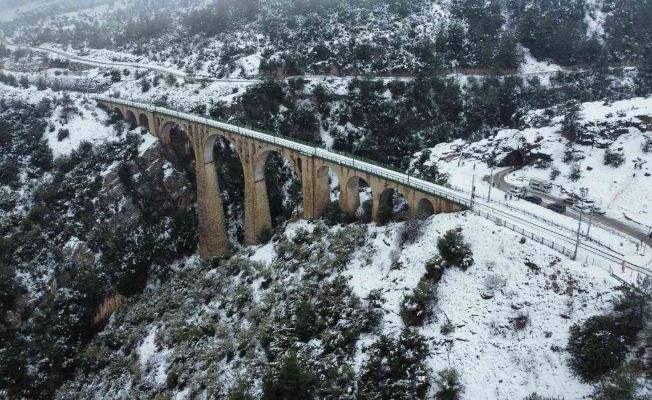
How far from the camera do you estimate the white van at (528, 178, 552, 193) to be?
40.1 metres

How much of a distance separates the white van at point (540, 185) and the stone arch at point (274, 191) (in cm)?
2169

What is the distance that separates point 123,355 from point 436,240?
2629 centimetres

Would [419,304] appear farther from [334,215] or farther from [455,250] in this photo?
[334,215]

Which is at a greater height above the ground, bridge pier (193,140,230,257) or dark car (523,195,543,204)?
dark car (523,195,543,204)

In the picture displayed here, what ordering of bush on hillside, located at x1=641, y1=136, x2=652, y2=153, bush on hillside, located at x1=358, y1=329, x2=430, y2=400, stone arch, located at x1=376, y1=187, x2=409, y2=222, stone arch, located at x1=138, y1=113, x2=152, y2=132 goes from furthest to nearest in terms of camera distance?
stone arch, located at x1=138, y1=113, x2=152, y2=132 < bush on hillside, located at x1=641, y1=136, x2=652, y2=153 < stone arch, located at x1=376, y1=187, x2=409, y2=222 < bush on hillside, located at x1=358, y1=329, x2=430, y2=400

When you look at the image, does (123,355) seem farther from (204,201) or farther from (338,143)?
(338,143)

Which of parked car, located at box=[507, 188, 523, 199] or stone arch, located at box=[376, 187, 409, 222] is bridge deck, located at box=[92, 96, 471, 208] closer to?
stone arch, located at box=[376, 187, 409, 222]

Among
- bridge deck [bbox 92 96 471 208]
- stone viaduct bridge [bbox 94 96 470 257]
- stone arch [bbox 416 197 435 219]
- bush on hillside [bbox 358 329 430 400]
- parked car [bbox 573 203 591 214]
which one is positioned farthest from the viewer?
stone viaduct bridge [bbox 94 96 470 257]

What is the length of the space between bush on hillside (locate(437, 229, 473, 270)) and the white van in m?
13.4

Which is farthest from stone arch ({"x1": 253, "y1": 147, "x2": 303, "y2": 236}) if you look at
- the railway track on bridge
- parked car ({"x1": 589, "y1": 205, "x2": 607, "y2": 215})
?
parked car ({"x1": 589, "y1": 205, "x2": 607, "y2": 215})

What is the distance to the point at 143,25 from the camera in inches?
4496

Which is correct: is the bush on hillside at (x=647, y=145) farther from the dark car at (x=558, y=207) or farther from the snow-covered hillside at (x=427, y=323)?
the snow-covered hillside at (x=427, y=323)

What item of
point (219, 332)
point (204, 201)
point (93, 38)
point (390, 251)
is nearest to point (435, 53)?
point (204, 201)

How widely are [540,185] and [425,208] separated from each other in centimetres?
1128
